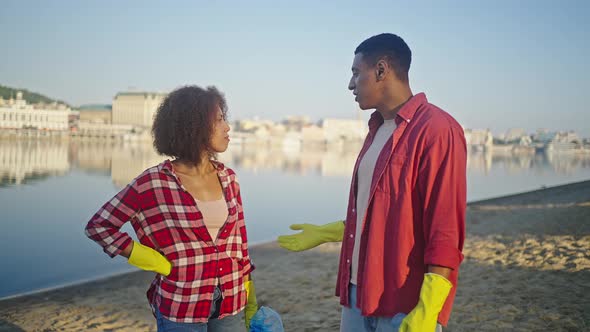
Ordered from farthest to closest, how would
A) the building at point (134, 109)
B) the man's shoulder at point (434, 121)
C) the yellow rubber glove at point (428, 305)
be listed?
the building at point (134, 109)
the man's shoulder at point (434, 121)
the yellow rubber glove at point (428, 305)

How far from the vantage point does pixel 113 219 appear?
2.10 metres

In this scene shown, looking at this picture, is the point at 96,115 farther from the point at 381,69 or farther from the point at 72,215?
the point at 381,69

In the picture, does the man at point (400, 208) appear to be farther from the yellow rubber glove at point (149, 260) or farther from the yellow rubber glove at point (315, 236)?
the yellow rubber glove at point (149, 260)

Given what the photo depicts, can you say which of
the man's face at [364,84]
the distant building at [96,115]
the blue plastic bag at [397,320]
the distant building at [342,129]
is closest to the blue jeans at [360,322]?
the blue plastic bag at [397,320]

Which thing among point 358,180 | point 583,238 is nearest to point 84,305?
point 358,180

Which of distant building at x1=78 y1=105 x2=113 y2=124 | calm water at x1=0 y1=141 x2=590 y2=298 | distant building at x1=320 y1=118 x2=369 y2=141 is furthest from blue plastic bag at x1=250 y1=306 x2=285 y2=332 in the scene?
distant building at x1=320 y1=118 x2=369 y2=141

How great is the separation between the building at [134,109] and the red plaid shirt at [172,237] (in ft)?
481

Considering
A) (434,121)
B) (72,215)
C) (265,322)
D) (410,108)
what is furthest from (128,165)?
(434,121)

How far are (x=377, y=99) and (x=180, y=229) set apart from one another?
3.22 feet

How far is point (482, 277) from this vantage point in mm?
6344

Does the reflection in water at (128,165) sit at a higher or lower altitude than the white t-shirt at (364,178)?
lower

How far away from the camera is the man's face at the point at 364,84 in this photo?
201 centimetres

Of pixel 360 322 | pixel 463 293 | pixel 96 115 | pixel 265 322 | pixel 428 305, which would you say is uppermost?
pixel 96 115

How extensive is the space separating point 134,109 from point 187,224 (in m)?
154
